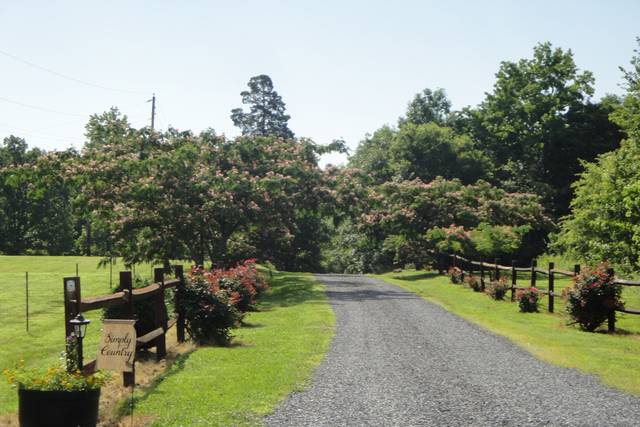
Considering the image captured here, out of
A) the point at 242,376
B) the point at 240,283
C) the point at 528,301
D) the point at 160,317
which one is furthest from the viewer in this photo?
the point at 528,301

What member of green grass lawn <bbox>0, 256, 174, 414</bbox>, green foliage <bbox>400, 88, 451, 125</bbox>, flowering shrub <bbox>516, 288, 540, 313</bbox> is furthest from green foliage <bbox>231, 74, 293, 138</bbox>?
flowering shrub <bbox>516, 288, 540, 313</bbox>

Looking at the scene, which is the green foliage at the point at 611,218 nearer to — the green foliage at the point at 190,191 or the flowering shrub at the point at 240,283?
the green foliage at the point at 190,191

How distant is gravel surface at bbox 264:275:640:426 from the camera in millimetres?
9578

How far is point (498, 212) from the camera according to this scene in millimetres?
45312

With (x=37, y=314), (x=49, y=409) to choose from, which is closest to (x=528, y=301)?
(x=37, y=314)

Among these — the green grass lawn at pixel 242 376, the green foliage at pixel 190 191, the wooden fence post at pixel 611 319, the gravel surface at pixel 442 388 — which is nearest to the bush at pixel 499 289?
the wooden fence post at pixel 611 319

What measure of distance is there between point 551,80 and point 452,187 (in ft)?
73.2

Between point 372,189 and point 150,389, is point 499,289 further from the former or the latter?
point 150,389

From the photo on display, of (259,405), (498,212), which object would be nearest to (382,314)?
(259,405)

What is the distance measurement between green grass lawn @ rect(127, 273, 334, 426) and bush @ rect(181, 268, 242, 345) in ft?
1.80

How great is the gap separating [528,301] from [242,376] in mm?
14857

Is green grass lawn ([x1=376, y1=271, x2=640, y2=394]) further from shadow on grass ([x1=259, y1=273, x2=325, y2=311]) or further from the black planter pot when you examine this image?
the black planter pot

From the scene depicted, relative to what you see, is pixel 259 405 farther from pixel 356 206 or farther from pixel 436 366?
pixel 356 206

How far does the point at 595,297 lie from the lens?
2000 centimetres
